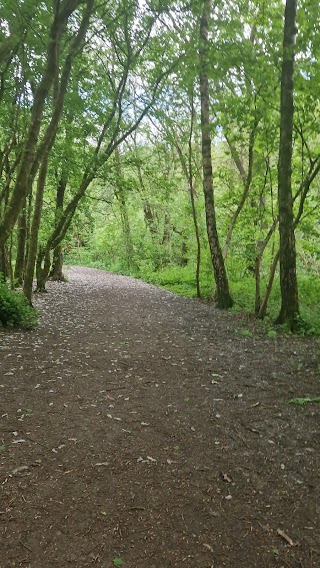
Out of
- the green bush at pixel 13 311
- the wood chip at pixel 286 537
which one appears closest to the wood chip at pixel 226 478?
the wood chip at pixel 286 537

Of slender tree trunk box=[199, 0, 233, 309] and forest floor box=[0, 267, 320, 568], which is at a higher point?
slender tree trunk box=[199, 0, 233, 309]

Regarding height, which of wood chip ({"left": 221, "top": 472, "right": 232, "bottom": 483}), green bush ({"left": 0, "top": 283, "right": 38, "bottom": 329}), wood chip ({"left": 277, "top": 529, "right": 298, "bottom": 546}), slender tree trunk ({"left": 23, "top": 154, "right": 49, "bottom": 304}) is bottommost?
wood chip ({"left": 277, "top": 529, "right": 298, "bottom": 546})

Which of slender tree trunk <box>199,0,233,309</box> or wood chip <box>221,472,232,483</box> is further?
slender tree trunk <box>199,0,233,309</box>

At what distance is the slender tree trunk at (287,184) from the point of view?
9.35 meters

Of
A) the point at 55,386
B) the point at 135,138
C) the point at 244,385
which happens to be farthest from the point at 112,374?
the point at 135,138

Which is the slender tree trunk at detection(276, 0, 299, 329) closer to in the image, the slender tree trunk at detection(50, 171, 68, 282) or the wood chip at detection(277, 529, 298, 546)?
the wood chip at detection(277, 529, 298, 546)

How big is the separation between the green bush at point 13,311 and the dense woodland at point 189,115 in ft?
0.43

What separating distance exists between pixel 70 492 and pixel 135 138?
29535mm

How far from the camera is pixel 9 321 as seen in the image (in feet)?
30.9

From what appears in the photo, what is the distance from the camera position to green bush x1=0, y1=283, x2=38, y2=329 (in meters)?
9.20

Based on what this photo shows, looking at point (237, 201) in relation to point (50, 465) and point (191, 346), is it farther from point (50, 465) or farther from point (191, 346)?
point (50, 465)

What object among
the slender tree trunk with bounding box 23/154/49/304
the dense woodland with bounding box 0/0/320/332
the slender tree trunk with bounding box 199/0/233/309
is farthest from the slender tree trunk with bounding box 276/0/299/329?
the slender tree trunk with bounding box 23/154/49/304

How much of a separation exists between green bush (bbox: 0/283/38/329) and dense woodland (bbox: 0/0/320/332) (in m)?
0.13

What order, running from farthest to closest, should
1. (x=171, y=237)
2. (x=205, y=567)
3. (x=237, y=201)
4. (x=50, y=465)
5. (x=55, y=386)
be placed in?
(x=171, y=237) → (x=237, y=201) → (x=55, y=386) → (x=50, y=465) → (x=205, y=567)
